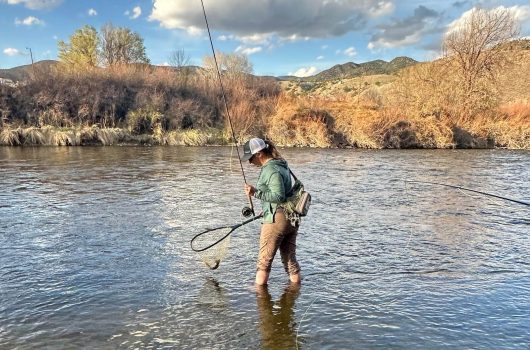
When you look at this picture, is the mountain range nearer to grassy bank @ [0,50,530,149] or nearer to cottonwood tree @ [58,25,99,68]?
cottonwood tree @ [58,25,99,68]

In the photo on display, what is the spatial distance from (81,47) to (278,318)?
5892cm

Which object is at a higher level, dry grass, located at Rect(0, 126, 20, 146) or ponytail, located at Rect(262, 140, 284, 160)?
dry grass, located at Rect(0, 126, 20, 146)

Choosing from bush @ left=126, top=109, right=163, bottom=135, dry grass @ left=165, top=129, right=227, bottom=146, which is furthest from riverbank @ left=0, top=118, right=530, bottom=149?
dry grass @ left=165, top=129, right=227, bottom=146

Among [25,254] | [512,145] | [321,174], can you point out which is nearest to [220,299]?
[25,254]

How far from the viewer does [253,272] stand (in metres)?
7.53

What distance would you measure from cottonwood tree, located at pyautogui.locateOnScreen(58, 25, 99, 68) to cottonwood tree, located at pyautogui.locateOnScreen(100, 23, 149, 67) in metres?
3.29

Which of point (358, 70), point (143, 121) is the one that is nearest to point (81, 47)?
point (143, 121)

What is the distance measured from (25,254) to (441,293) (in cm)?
678

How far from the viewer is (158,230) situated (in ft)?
33.6

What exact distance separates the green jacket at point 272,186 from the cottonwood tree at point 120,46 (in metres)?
59.3

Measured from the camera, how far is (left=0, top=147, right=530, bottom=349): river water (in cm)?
547

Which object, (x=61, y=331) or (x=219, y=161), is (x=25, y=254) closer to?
(x=61, y=331)

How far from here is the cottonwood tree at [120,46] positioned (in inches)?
2435

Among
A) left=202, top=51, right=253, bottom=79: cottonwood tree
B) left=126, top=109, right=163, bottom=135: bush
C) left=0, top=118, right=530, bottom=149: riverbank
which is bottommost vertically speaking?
left=0, top=118, right=530, bottom=149: riverbank
